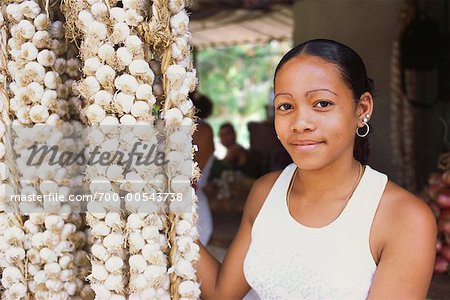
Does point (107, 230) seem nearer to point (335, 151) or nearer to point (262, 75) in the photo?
point (335, 151)

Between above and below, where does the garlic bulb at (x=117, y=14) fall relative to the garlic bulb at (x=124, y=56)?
above

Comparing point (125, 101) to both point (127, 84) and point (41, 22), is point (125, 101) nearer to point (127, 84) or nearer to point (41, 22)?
point (127, 84)

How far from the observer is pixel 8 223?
112 centimetres

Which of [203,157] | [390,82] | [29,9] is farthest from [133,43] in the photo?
[390,82]

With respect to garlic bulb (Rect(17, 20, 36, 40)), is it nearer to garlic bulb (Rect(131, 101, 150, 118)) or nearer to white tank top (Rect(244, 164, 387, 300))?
garlic bulb (Rect(131, 101, 150, 118))

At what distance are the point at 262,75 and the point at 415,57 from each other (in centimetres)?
1320

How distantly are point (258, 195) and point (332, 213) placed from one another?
25 centimetres

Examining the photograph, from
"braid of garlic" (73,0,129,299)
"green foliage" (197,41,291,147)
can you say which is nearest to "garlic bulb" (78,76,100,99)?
"braid of garlic" (73,0,129,299)

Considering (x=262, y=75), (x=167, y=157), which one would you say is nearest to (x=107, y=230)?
(x=167, y=157)

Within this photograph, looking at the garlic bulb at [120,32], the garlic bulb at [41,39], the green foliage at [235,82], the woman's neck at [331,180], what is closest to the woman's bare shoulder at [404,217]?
the woman's neck at [331,180]

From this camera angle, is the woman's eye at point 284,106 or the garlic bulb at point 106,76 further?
the woman's eye at point 284,106

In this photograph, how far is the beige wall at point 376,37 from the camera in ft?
15.7

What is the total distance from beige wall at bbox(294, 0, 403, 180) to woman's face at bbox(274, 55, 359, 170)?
134 inches

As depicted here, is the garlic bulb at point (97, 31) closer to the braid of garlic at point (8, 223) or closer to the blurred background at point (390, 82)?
the braid of garlic at point (8, 223)
